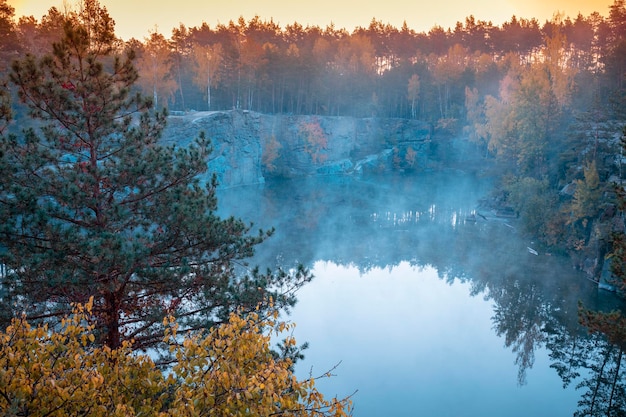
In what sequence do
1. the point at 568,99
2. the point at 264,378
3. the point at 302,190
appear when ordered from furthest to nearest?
1. the point at 302,190
2. the point at 568,99
3. the point at 264,378

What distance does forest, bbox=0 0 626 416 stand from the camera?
A: 1091 centimetres

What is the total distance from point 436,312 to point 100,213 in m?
18.5

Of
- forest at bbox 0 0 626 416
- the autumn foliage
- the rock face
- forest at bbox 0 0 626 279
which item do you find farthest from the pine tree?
the rock face

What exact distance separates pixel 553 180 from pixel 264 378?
44030mm

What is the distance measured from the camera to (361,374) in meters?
18.8

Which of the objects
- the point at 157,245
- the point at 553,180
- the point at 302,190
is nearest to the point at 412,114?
the point at 302,190

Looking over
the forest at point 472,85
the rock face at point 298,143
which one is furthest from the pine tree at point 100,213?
the rock face at point 298,143

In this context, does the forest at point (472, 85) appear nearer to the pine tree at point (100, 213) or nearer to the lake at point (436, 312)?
the lake at point (436, 312)

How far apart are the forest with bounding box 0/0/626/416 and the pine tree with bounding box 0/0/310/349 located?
50 millimetres

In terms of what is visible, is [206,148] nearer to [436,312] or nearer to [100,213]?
[100,213]

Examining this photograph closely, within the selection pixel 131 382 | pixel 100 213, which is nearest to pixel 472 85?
A: pixel 100 213

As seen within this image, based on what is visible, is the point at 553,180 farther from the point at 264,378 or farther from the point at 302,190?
the point at 264,378

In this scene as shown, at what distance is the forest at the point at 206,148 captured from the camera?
10906 millimetres

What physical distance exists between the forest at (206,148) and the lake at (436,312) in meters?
3.49
